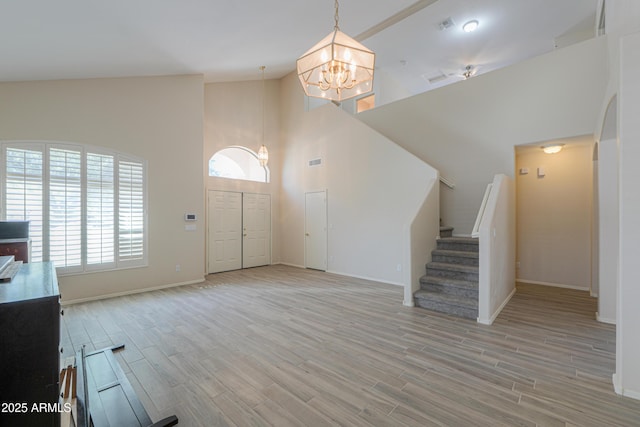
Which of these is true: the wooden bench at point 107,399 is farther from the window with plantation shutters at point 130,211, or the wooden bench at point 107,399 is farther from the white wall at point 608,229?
the white wall at point 608,229

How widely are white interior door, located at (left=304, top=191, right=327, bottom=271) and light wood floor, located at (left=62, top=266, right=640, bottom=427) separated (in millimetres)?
2626

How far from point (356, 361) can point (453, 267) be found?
2523mm

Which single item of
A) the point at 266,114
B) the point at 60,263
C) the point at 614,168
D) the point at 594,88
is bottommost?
the point at 60,263

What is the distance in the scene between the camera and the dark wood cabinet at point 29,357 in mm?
1305

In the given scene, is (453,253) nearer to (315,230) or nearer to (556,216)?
(556,216)

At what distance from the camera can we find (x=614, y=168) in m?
3.68

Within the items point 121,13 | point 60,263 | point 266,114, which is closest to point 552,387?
point 121,13

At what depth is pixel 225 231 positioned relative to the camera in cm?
737

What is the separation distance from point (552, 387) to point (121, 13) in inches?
235

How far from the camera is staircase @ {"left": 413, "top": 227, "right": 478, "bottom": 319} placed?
13.0 ft

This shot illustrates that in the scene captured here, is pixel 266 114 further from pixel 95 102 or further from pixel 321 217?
pixel 95 102

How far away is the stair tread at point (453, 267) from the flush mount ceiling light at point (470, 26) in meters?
4.95

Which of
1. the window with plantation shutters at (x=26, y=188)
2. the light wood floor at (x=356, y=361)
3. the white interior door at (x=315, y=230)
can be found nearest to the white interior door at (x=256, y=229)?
the white interior door at (x=315, y=230)

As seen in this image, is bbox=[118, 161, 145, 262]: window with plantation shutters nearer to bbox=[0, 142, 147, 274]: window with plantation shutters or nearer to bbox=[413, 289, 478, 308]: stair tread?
bbox=[0, 142, 147, 274]: window with plantation shutters
